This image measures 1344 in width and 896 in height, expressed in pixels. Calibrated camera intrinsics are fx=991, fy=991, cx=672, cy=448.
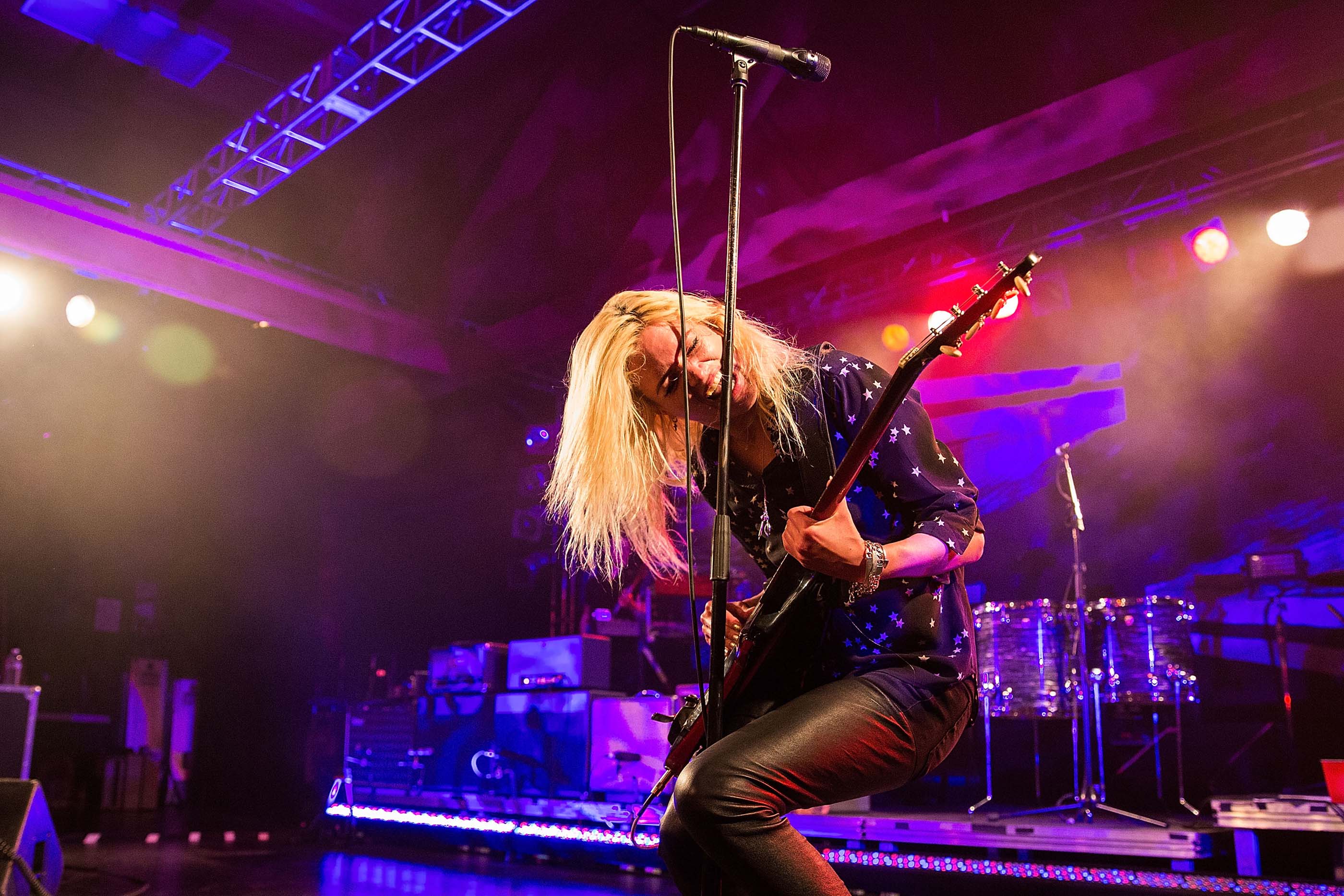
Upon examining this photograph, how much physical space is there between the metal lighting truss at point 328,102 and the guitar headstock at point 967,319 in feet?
16.5

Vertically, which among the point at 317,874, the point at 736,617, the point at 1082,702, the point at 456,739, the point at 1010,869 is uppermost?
the point at 736,617

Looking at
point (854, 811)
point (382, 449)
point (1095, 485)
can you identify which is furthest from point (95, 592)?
point (1095, 485)

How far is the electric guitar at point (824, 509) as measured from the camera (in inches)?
60.1

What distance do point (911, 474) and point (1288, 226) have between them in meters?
6.63

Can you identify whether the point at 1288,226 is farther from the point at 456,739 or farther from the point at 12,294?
the point at 12,294

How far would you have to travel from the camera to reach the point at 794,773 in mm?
1674

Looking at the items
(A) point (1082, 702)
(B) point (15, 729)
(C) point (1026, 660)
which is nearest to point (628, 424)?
(C) point (1026, 660)

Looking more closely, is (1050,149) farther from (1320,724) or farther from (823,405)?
(823,405)

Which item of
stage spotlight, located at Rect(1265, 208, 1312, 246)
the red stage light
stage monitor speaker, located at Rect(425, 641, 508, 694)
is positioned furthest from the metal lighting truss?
stage spotlight, located at Rect(1265, 208, 1312, 246)

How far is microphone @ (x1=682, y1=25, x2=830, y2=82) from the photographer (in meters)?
1.94

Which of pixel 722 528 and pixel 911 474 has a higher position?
pixel 911 474

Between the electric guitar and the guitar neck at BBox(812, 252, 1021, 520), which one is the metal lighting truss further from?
the guitar neck at BBox(812, 252, 1021, 520)

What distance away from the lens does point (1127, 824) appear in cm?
497

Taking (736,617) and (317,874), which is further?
(317,874)
